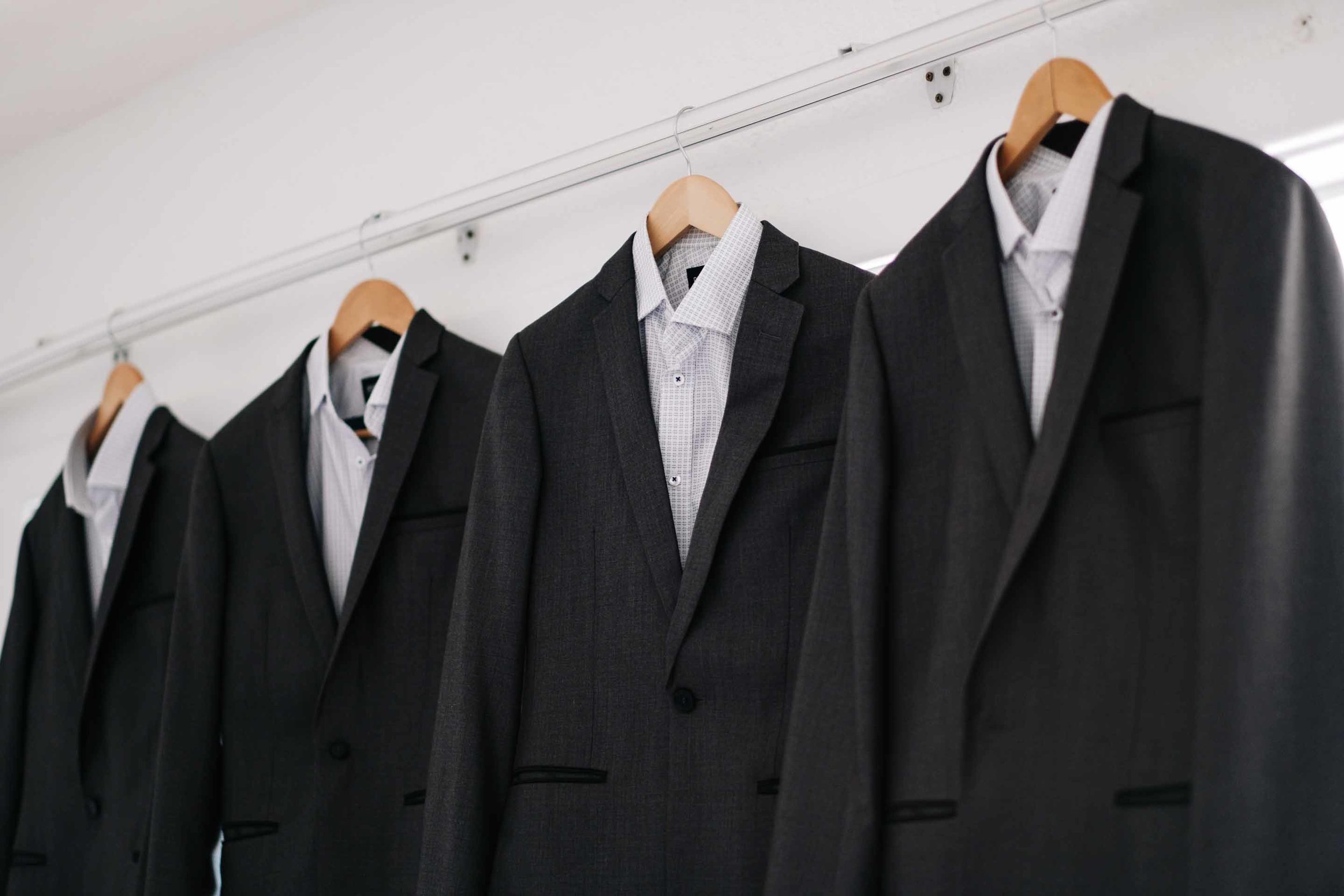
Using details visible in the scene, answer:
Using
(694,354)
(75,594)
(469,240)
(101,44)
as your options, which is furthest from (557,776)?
(101,44)

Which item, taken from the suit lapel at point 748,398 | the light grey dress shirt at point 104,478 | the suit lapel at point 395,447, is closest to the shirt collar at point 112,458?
the light grey dress shirt at point 104,478

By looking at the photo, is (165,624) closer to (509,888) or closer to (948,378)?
(509,888)

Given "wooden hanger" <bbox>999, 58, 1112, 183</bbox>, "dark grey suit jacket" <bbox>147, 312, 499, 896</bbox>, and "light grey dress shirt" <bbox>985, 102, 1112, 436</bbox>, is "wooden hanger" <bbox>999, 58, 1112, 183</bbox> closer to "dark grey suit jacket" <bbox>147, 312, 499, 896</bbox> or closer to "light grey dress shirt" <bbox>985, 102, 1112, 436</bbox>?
"light grey dress shirt" <bbox>985, 102, 1112, 436</bbox>

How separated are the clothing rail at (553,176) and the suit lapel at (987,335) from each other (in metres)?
0.22

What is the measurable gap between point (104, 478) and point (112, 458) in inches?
1.6

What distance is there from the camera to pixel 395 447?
194 centimetres

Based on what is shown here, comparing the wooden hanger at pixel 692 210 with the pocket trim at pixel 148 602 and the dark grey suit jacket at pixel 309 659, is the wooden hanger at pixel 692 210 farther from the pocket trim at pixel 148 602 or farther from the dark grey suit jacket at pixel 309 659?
the pocket trim at pixel 148 602

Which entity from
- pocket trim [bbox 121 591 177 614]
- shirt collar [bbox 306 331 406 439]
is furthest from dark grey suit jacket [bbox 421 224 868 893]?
pocket trim [bbox 121 591 177 614]

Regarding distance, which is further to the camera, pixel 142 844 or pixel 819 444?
pixel 142 844

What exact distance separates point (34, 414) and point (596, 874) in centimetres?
211

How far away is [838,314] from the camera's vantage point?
164 cm

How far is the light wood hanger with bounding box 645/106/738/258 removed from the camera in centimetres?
174

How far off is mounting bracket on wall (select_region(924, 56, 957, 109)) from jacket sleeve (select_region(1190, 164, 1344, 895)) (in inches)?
23.5

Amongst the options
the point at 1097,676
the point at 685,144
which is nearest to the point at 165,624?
the point at 685,144
